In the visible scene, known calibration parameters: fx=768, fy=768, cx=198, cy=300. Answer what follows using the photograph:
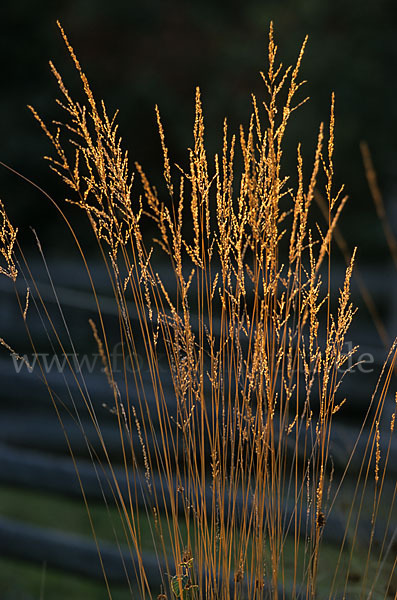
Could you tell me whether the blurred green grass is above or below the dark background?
below

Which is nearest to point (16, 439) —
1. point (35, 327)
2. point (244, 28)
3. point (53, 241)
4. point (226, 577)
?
point (35, 327)

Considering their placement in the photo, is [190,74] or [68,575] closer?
[68,575]

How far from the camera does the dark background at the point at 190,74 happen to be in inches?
225

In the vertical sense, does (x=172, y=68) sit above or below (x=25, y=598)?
above

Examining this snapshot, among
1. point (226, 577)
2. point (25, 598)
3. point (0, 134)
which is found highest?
point (0, 134)

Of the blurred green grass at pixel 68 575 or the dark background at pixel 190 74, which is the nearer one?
the blurred green grass at pixel 68 575

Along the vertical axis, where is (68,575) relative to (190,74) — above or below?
below

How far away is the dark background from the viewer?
5.70 meters

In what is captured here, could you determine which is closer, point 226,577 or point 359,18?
point 226,577

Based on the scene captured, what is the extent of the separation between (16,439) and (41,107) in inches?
144

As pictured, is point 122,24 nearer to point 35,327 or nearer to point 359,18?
point 359,18

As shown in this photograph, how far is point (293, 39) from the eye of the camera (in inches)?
235

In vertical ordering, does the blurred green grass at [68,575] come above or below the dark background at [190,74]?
below

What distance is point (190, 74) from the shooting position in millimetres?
6988
